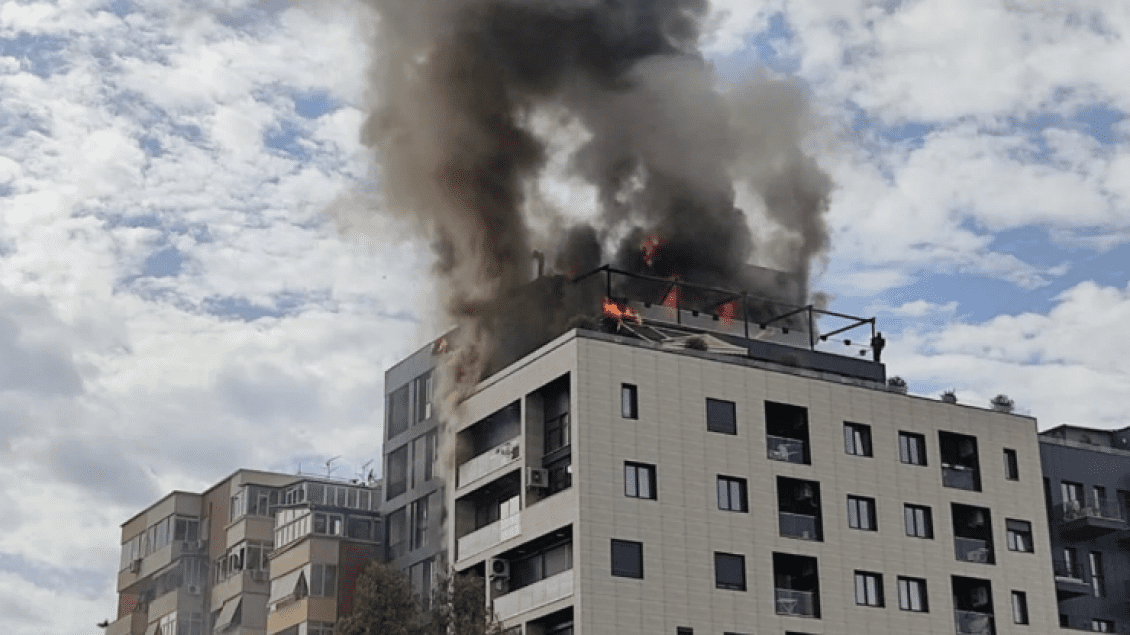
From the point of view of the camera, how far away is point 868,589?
65.6 meters

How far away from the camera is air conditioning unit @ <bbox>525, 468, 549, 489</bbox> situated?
64312 mm

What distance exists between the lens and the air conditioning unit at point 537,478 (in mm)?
64312

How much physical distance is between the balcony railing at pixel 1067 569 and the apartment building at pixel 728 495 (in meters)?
3.26

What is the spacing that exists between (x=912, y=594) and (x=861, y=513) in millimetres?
3682

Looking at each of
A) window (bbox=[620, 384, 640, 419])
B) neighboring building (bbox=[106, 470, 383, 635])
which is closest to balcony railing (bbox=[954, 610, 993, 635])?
window (bbox=[620, 384, 640, 419])

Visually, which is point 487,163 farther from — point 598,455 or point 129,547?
point 129,547

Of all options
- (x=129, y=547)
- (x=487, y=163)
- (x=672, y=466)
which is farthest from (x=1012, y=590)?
(x=129, y=547)

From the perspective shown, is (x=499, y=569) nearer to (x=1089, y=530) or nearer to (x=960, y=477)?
(x=960, y=477)

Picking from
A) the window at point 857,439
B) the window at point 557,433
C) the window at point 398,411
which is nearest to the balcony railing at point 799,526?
the window at point 857,439

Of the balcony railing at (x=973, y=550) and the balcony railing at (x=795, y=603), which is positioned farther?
the balcony railing at (x=973, y=550)

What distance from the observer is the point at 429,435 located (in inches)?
2985

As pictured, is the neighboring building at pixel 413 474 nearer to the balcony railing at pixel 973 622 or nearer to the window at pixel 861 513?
the window at pixel 861 513

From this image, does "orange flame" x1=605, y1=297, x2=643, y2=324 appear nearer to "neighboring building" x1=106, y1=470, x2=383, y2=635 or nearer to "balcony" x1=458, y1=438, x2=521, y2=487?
"balcony" x1=458, y1=438, x2=521, y2=487

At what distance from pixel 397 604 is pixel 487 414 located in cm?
1893
